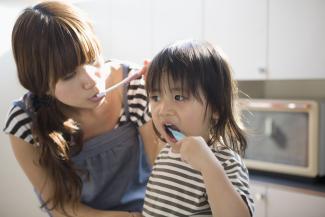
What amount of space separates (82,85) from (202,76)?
0.28 metres

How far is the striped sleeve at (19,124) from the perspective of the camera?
0.87m

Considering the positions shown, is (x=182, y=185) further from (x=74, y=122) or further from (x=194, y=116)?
(x=74, y=122)

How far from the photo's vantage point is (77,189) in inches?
35.2

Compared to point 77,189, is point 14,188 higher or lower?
lower

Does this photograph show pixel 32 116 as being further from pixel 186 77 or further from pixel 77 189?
pixel 186 77

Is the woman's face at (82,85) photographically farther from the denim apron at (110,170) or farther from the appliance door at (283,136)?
the appliance door at (283,136)

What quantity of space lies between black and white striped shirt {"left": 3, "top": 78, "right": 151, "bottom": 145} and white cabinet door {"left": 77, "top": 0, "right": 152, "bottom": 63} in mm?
1191

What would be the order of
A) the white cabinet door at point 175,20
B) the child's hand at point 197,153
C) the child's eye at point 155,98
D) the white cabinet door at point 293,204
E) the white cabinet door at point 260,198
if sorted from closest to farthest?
the child's hand at point 197,153, the child's eye at point 155,98, the white cabinet door at point 293,204, the white cabinet door at point 260,198, the white cabinet door at point 175,20

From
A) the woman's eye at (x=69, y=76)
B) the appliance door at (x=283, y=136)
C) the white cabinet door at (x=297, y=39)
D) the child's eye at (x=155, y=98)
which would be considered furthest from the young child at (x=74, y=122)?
the white cabinet door at (x=297, y=39)

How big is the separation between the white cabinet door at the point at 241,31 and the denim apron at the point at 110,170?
3.14 feet

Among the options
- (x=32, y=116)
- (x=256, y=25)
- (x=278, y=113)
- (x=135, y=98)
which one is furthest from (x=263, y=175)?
(x=32, y=116)

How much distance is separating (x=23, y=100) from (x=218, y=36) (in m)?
1.16

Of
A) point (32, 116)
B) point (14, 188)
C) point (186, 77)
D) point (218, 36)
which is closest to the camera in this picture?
point (186, 77)

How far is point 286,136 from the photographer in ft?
5.26
